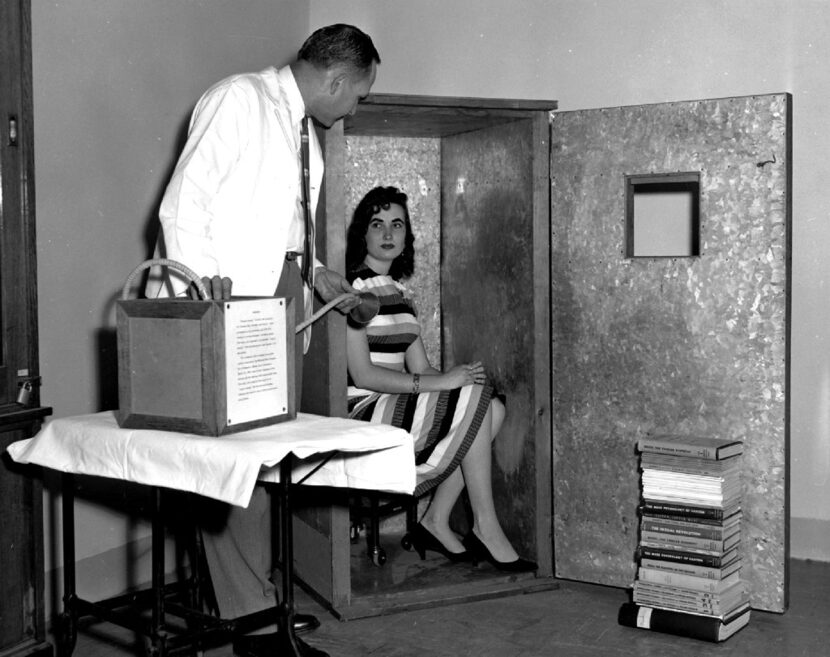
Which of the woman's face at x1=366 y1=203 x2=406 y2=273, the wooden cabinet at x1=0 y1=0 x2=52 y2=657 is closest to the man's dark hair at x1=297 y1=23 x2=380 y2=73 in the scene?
the wooden cabinet at x1=0 y1=0 x2=52 y2=657

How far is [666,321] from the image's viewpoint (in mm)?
3793

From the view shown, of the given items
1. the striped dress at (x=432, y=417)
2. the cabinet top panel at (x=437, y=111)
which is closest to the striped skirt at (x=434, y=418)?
the striped dress at (x=432, y=417)

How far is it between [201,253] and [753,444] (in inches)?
80.2

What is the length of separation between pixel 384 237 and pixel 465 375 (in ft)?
2.24

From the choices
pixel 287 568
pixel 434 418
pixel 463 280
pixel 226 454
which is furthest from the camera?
pixel 463 280

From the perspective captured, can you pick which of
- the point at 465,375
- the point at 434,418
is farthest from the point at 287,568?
the point at 465,375

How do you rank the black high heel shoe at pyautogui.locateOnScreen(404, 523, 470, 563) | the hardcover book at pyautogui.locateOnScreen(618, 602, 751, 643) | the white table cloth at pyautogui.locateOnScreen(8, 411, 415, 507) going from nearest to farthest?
the white table cloth at pyautogui.locateOnScreen(8, 411, 415, 507)
the hardcover book at pyautogui.locateOnScreen(618, 602, 751, 643)
the black high heel shoe at pyautogui.locateOnScreen(404, 523, 470, 563)

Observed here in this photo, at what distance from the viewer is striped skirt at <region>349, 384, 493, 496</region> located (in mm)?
4008

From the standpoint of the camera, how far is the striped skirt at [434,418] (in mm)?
4008

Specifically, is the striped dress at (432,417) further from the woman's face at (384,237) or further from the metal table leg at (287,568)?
the metal table leg at (287,568)

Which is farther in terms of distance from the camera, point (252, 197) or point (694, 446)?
point (694, 446)

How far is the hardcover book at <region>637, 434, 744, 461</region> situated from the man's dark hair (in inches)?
63.2

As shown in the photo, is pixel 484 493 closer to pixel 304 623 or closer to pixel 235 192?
pixel 304 623

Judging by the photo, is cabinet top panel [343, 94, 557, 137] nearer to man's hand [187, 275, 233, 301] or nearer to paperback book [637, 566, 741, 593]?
man's hand [187, 275, 233, 301]
